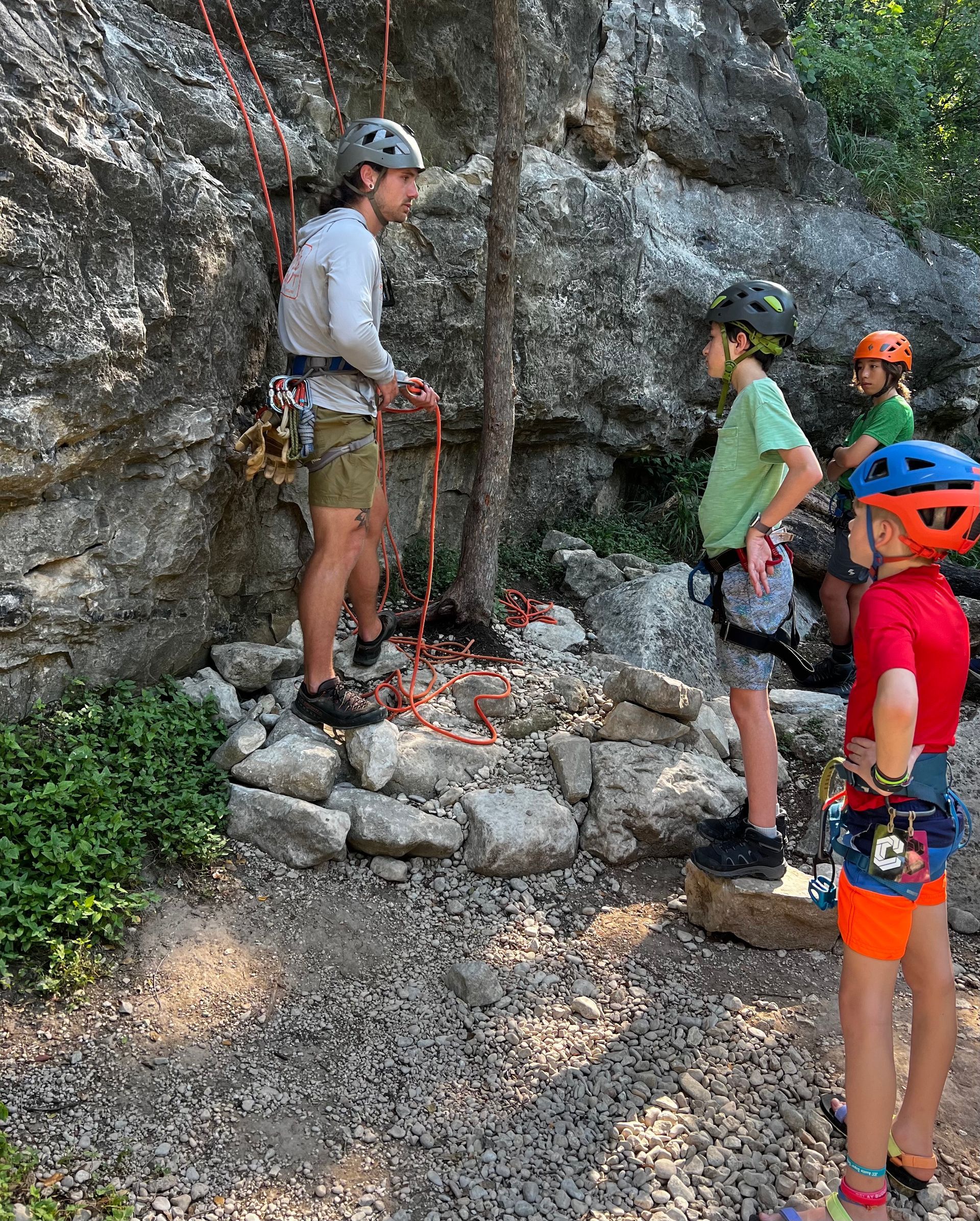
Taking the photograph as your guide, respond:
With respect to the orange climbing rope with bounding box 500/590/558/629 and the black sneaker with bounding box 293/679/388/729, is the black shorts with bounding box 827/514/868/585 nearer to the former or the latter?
the orange climbing rope with bounding box 500/590/558/629

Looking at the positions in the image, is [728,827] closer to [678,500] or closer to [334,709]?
[334,709]

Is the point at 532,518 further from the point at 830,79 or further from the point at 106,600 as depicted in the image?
the point at 830,79

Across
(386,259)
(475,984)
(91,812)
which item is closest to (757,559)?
(475,984)

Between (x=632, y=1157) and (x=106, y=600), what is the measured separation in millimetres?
2988

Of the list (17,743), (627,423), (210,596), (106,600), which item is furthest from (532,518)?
(17,743)

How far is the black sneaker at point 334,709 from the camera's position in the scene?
13.4 feet

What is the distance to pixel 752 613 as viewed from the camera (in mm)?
3379

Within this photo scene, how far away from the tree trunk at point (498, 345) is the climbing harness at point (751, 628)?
7.07 feet

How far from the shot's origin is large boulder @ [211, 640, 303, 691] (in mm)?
4492

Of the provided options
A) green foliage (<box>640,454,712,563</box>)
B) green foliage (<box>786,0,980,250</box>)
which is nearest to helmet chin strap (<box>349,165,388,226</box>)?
green foliage (<box>640,454,712,563</box>)

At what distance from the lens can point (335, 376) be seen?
4.01 m

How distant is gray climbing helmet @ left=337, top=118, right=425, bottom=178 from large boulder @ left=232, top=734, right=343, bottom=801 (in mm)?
2561

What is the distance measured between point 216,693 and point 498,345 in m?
2.65

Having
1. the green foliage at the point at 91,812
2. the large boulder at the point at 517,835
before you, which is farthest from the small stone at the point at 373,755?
the green foliage at the point at 91,812
